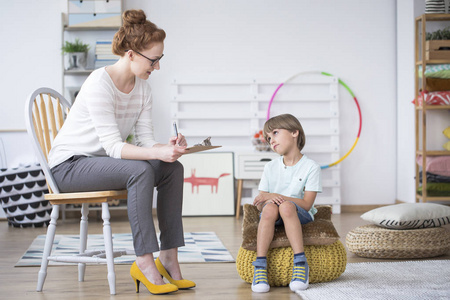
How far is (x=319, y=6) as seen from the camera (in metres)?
5.38

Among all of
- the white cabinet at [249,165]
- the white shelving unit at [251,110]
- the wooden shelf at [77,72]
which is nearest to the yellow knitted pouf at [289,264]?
the white cabinet at [249,165]

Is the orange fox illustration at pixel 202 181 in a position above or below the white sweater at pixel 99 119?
below

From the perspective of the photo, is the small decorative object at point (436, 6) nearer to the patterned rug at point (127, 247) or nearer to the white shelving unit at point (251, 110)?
the white shelving unit at point (251, 110)

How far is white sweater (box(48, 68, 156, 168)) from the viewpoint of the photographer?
2312mm

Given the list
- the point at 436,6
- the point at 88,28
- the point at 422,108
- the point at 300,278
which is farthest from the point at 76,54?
the point at 300,278

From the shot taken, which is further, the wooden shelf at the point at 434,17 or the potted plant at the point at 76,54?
the potted plant at the point at 76,54

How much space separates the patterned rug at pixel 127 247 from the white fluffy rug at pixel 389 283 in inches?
28.3

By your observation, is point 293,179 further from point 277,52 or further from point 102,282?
point 277,52

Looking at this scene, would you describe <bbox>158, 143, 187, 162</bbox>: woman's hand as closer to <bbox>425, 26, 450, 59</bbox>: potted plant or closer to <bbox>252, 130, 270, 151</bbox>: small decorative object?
<bbox>252, 130, 270, 151</bbox>: small decorative object

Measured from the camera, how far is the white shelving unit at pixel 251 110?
5.32m

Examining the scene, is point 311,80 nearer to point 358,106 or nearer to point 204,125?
point 358,106

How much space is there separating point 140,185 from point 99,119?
306mm

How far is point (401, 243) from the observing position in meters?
3.03

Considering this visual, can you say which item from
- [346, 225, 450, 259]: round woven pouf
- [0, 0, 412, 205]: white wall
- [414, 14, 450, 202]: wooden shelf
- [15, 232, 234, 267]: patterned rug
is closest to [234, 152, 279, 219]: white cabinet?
[0, 0, 412, 205]: white wall
